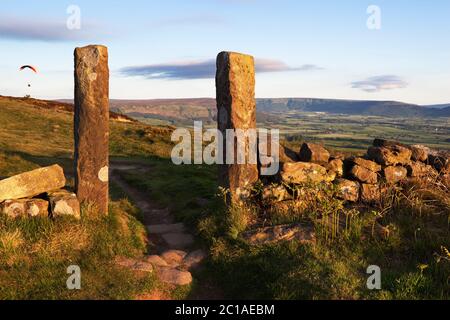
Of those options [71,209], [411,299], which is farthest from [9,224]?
[411,299]

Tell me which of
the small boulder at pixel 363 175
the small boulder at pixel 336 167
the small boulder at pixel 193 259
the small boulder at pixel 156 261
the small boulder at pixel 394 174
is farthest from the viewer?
the small boulder at pixel 336 167

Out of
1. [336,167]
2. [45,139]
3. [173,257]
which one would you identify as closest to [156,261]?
[173,257]

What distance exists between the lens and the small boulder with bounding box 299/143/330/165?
14.0 metres

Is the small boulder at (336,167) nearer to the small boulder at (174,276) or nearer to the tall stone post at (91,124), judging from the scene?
the small boulder at (174,276)

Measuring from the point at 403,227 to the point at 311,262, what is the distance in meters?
3.40

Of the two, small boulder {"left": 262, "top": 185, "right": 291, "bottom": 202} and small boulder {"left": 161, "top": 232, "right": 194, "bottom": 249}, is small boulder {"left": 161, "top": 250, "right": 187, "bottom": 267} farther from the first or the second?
small boulder {"left": 262, "top": 185, "right": 291, "bottom": 202}

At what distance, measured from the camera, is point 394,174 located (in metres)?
13.9

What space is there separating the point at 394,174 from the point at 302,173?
3182 millimetres

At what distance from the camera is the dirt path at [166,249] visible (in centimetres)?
1020

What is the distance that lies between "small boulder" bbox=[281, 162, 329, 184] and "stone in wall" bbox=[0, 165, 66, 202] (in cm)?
685

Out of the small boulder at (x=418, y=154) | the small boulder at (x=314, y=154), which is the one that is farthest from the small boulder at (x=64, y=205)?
the small boulder at (x=418, y=154)

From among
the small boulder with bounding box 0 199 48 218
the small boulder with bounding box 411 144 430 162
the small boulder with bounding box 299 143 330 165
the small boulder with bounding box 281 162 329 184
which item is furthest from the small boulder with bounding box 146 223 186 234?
the small boulder with bounding box 411 144 430 162

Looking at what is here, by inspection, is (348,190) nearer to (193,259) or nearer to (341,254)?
(341,254)

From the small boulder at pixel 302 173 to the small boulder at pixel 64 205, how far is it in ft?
20.1
